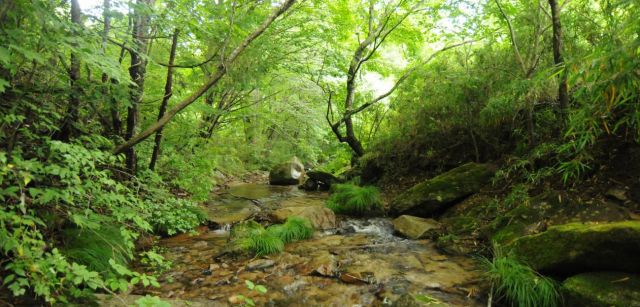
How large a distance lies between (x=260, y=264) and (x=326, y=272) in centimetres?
107

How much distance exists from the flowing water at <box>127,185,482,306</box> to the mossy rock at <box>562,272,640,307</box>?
3.09 ft

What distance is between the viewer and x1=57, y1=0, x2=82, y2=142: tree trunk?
4082mm

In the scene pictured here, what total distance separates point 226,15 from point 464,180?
18.6 feet

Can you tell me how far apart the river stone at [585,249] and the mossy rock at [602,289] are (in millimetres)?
115

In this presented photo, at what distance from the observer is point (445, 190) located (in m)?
7.12

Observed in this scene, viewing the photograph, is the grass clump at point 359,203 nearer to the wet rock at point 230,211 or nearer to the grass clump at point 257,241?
the wet rock at point 230,211

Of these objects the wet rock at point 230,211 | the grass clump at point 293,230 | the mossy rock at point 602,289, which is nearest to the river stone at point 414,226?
the grass clump at point 293,230

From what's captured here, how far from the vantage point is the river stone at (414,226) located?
6.22 metres

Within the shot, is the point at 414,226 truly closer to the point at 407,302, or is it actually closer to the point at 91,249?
the point at 407,302

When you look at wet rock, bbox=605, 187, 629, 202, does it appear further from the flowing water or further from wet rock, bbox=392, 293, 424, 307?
wet rock, bbox=392, 293, 424, 307

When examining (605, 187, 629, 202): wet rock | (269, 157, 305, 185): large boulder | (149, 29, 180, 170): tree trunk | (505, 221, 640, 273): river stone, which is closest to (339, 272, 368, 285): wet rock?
→ (505, 221, 640, 273): river stone

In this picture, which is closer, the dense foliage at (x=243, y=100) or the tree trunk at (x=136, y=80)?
the dense foliage at (x=243, y=100)

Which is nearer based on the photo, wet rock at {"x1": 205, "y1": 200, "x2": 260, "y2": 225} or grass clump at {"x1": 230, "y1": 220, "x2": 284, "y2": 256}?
grass clump at {"x1": 230, "y1": 220, "x2": 284, "y2": 256}

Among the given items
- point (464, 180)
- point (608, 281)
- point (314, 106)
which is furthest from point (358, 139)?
point (608, 281)
